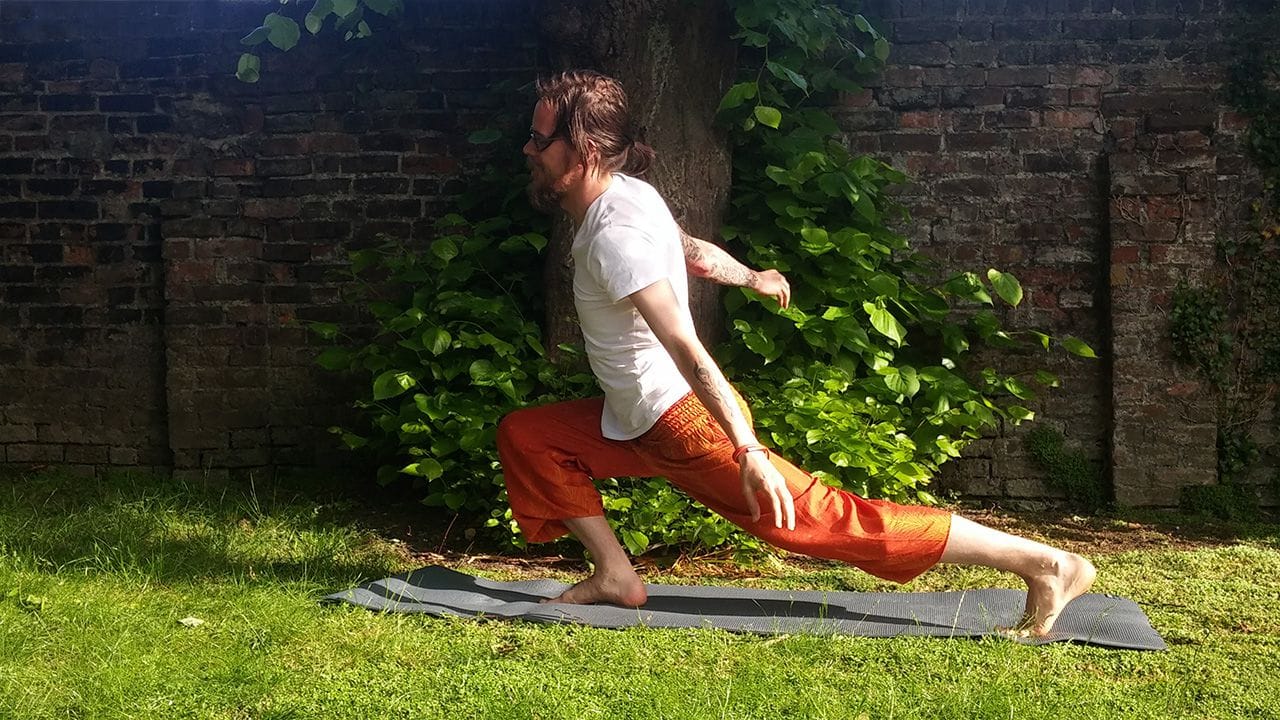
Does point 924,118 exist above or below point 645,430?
above

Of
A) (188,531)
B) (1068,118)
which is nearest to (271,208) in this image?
(188,531)

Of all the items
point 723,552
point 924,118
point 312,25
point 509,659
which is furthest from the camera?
point 924,118

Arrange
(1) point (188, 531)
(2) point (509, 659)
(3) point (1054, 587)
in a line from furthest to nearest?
(1) point (188, 531) < (3) point (1054, 587) < (2) point (509, 659)

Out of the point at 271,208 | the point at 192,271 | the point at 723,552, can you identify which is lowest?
the point at 723,552

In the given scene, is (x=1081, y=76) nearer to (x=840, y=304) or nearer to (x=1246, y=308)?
(x=1246, y=308)

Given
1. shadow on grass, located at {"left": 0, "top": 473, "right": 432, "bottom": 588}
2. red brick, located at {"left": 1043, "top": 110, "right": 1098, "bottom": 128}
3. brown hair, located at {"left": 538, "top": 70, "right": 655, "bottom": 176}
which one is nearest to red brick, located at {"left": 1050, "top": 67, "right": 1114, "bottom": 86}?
red brick, located at {"left": 1043, "top": 110, "right": 1098, "bottom": 128}

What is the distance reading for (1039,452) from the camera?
16.9ft

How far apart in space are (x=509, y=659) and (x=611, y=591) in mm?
587

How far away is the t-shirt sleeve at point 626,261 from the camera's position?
3.06 metres

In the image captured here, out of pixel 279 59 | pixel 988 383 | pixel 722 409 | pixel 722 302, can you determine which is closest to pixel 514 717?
pixel 722 409

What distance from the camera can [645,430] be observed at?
334cm

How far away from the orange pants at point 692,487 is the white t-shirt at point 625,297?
0.09 metres

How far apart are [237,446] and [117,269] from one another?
1057 mm

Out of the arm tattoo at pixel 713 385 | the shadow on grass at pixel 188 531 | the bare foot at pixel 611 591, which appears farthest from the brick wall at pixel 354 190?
the arm tattoo at pixel 713 385
